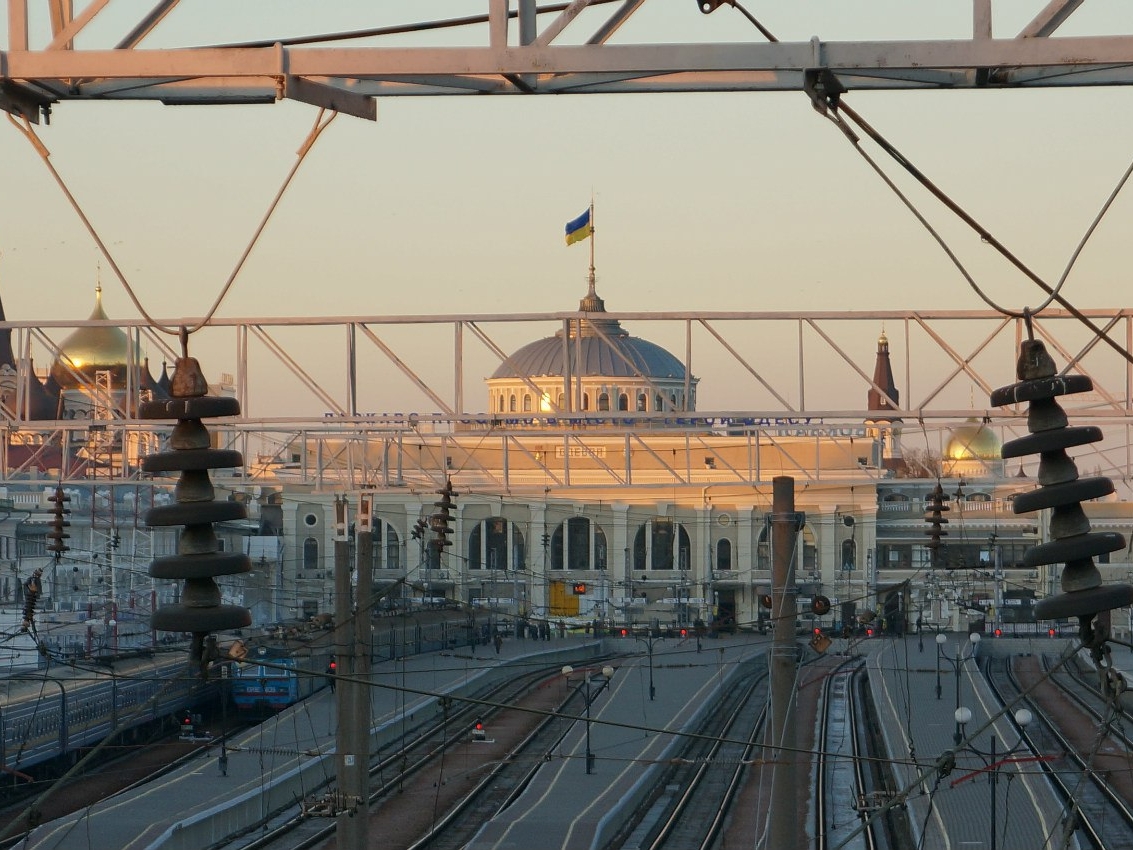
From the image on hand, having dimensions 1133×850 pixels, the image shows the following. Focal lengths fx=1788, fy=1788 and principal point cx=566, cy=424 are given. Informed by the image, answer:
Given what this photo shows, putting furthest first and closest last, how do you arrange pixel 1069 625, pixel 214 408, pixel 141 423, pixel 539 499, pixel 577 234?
pixel 539 499, pixel 1069 625, pixel 577 234, pixel 141 423, pixel 214 408

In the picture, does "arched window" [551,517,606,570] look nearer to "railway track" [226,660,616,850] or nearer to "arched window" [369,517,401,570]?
"arched window" [369,517,401,570]

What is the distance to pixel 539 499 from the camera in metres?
79.1

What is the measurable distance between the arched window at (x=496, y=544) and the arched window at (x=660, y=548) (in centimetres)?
522

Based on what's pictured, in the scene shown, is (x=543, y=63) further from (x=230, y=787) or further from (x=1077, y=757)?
(x=1077, y=757)

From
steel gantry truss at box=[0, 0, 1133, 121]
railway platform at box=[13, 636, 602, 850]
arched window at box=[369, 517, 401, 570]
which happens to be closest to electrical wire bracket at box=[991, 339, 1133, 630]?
steel gantry truss at box=[0, 0, 1133, 121]

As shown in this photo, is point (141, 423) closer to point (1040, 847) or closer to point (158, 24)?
point (1040, 847)

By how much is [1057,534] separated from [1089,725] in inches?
1541

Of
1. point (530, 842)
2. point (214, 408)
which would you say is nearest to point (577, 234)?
point (530, 842)

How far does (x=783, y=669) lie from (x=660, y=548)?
64.6 meters

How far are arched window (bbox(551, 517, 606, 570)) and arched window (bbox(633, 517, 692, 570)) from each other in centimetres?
163

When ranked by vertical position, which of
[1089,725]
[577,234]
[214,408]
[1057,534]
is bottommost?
[1089,725]

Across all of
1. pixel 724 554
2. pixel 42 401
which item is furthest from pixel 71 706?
pixel 42 401

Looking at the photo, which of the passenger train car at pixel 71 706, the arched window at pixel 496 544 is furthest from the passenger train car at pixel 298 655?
the arched window at pixel 496 544

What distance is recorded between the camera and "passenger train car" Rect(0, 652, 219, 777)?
→ 28438mm
